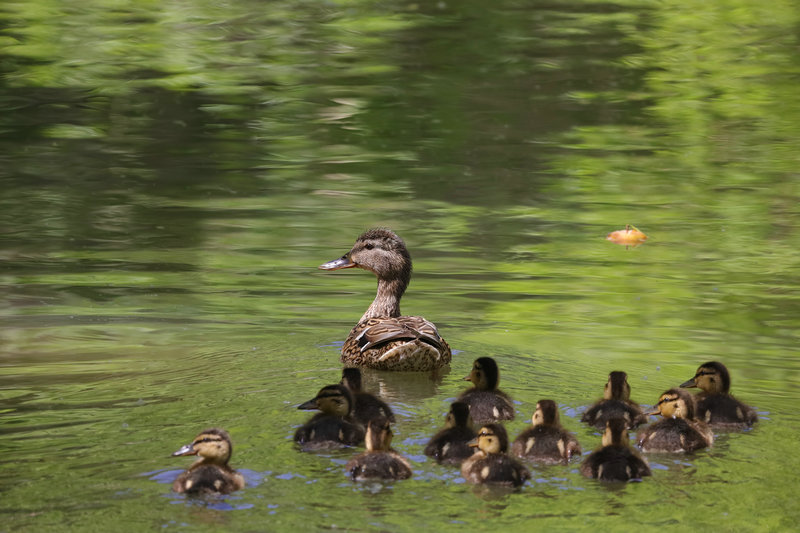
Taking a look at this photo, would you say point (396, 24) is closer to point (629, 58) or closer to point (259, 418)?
point (629, 58)

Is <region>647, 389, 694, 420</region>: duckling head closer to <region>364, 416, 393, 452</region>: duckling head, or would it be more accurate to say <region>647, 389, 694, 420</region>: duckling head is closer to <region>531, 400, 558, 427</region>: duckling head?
<region>531, 400, 558, 427</region>: duckling head

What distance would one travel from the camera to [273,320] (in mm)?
9547

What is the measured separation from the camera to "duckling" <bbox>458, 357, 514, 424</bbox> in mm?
7250

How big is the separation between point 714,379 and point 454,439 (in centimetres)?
175

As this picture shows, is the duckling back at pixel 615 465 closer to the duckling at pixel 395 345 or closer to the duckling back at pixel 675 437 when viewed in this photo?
the duckling back at pixel 675 437

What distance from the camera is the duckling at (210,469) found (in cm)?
566

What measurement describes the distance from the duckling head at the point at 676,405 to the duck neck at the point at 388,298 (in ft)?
10.6

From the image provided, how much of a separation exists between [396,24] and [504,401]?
17.2m

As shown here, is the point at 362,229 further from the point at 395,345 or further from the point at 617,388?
the point at 617,388

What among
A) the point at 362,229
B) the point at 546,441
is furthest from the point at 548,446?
the point at 362,229

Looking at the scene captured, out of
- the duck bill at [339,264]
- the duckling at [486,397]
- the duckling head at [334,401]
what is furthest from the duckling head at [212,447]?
the duck bill at [339,264]

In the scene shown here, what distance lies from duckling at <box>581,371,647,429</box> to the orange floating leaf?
4.47m

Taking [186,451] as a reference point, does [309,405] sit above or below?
Result: below

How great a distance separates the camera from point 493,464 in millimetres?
5965
